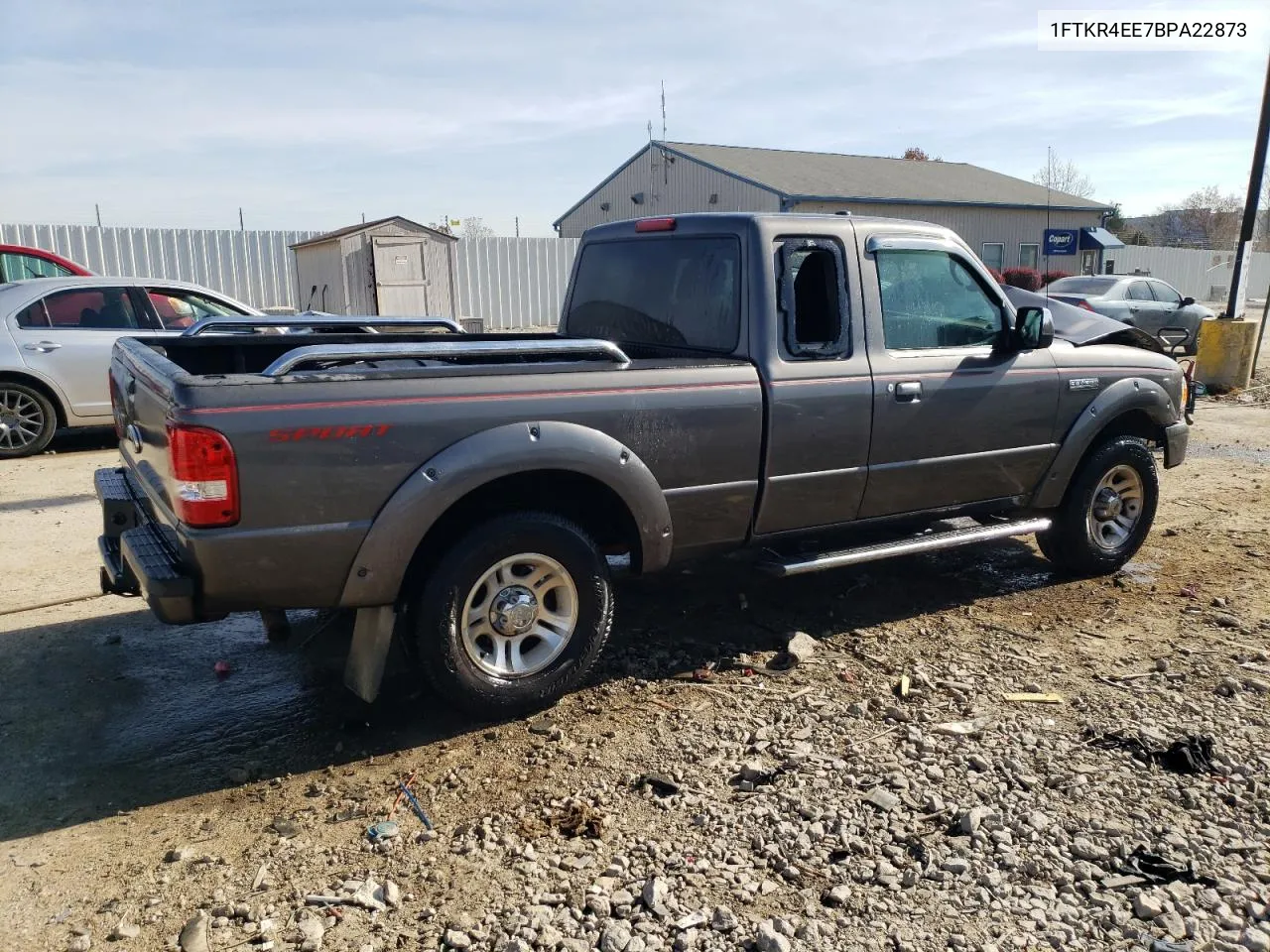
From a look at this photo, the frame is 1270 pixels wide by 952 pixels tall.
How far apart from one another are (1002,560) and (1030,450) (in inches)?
50.2

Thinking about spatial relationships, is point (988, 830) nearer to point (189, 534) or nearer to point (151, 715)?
point (189, 534)

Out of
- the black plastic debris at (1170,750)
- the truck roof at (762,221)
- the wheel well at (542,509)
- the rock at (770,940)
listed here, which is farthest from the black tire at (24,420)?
the black plastic debris at (1170,750)

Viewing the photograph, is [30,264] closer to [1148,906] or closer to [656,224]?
[656,224]

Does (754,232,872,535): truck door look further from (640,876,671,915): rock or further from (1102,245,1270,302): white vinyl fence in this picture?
(1102,245,1270,302): white vinyl fence

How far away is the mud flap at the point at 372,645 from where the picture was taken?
3855 millimetres

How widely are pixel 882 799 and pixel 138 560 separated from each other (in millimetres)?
2755

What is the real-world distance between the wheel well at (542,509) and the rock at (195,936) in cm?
138

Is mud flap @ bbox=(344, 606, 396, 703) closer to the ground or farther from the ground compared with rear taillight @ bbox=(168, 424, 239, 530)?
closer to the ground

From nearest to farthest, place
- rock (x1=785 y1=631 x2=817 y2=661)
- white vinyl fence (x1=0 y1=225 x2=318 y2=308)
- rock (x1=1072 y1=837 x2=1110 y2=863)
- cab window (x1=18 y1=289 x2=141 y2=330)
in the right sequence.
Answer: rock (x1=1072 y1=837 x2=1110 y2=863) → rock (x1=785 y1=631 x2=817 y2=661) → cab window (x1=18 y1=289 x2=141 y2=330) → white vinyl fence (x1=0 y1=225 x2=318 y2=308)

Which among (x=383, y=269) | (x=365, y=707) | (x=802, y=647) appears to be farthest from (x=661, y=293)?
(x=383, y=269)

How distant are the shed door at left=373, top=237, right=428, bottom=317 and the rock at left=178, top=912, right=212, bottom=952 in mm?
14368

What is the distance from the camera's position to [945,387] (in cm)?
496

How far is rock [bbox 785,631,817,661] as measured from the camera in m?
4.74

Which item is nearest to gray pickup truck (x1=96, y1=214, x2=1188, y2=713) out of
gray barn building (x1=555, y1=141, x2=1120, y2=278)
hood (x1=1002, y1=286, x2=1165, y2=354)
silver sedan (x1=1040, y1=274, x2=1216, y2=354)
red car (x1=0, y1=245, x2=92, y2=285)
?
hood (x1=1002, y1=286, x2=1165, y2=354)
